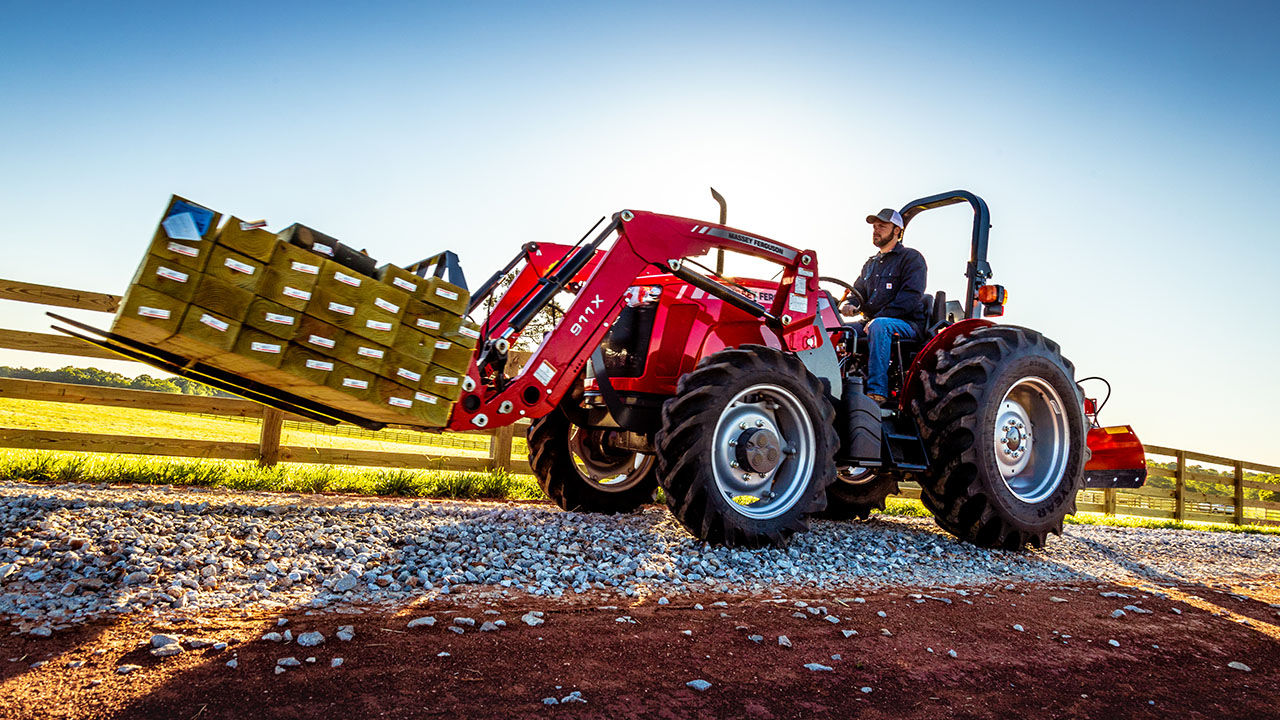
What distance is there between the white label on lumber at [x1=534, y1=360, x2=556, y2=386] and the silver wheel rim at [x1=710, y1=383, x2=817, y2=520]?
1.09 m

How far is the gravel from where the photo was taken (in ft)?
10.5

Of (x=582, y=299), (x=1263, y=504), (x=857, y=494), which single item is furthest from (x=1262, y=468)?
(x=582, y=299)

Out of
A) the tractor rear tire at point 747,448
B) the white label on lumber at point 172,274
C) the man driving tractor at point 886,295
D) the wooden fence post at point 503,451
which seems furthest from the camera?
the wooden fence post at point 503,451

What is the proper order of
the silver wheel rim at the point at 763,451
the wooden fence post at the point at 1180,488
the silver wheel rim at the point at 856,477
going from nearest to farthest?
the silver wheel rim at the point at 763,451 → the silver wheel rim at the point at 856,477 → the wooden fence post at the point at 1180,488

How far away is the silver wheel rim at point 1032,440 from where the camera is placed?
20.2ft

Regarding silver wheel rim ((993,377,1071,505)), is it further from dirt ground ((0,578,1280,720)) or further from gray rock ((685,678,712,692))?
gray rock ((685,678,712,692))

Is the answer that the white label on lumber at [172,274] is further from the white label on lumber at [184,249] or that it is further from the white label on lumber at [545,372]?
the white label on lumber at [545,372]

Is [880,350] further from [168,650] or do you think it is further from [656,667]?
[168,650]

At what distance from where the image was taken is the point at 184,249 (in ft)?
10.0

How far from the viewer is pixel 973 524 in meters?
5.85

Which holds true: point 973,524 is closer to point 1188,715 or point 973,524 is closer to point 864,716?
point 1188,715

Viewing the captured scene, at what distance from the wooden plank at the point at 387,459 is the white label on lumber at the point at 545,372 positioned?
3950 mm

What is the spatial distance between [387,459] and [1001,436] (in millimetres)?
5918

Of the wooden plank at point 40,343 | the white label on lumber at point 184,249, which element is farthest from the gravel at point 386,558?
the wooden plank at point 40,343
